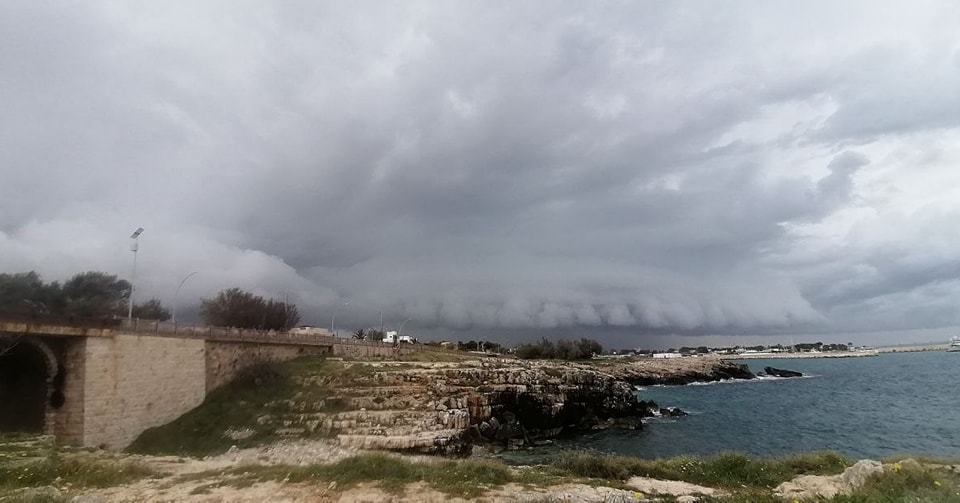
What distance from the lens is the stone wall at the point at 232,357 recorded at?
37.3 meters

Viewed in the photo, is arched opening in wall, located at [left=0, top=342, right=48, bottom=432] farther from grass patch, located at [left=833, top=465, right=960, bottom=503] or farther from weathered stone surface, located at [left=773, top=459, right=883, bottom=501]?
grass patch, located at [left=833, top=465, right=960, bottom=503]

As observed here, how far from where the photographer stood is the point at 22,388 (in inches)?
1208

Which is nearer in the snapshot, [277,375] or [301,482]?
[301,482]

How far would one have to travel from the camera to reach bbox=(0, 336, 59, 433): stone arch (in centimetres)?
2925

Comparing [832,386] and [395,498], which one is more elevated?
[395,498]

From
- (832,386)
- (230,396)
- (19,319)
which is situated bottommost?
(832,386)

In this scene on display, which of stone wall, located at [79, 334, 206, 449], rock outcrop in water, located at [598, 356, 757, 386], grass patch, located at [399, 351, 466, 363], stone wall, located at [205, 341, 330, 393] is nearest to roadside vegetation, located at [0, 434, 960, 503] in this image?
stone wall, located at [79, 334, 206, 449]

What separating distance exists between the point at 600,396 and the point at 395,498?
43595 millimetres

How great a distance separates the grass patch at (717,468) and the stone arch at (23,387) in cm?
2873

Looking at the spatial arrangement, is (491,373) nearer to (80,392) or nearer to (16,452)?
(80,392)

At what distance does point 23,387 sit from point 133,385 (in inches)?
271

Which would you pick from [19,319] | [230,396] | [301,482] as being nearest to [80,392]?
[19,319]

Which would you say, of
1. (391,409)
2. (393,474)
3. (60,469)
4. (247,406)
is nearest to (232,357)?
(247,406)

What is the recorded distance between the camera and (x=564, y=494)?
14555 millimetres
